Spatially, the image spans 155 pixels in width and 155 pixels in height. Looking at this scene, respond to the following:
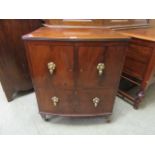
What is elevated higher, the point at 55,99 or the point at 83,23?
the point at 83,23

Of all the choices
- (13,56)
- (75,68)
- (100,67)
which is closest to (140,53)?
(100,67)

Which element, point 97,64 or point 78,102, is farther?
point 78,102

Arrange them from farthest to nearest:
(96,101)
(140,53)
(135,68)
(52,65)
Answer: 1. (135,68)
2. (140,53)
3. (96,101)
4. (52,65)

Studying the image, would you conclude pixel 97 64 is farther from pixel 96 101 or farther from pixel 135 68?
pixel 135 68

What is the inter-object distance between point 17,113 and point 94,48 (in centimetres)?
108

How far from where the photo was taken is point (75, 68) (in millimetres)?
1011

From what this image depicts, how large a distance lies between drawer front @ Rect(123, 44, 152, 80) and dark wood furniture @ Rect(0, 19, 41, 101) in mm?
923

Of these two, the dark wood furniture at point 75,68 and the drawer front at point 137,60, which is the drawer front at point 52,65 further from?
the drawer front at point 137,60

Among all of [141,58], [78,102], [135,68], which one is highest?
Answer: [141,58]

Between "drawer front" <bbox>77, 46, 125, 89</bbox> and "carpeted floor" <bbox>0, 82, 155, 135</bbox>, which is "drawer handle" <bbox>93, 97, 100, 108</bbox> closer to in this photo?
"drawer front" <bbox>77, 46, 125, 89</bbox>

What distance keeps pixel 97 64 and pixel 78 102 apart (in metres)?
0.39

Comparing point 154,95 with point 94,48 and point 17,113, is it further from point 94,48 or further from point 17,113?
point 17,113

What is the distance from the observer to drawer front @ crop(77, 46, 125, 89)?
3.08 ft

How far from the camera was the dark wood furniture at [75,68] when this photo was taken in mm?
914
